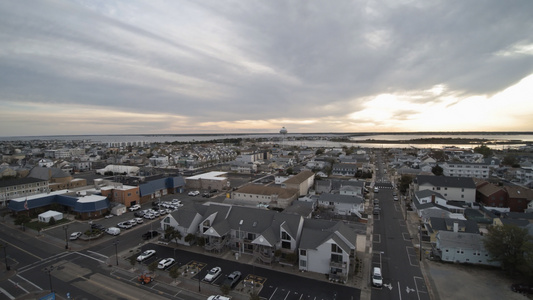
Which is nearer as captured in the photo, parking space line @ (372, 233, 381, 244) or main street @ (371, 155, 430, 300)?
main street @ (371, 155, 430, 300)

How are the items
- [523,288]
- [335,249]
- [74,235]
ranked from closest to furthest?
[523,288] → [335,249] → [74,235]

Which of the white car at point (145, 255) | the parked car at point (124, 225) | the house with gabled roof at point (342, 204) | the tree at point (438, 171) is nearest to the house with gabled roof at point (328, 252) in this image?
the white car at point (145, 255)

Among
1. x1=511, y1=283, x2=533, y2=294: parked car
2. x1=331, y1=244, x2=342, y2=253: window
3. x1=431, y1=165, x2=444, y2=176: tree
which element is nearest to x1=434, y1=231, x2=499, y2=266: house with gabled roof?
x1=511, y1=283, x2=533, y2=294: parked car

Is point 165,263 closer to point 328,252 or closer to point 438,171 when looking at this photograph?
point 328,252

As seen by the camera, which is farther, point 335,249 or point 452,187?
point 452,187

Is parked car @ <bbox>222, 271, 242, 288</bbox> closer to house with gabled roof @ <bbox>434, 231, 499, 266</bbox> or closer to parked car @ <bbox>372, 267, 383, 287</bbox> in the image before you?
parked car @ <bbox>372, 267, 383, 287</bbox>

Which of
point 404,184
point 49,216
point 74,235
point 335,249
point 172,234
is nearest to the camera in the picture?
point 335,249

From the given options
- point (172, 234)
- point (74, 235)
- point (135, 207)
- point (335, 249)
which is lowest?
point (135, 207)

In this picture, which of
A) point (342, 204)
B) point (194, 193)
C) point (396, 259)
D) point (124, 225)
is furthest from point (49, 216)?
point (396, 259)
